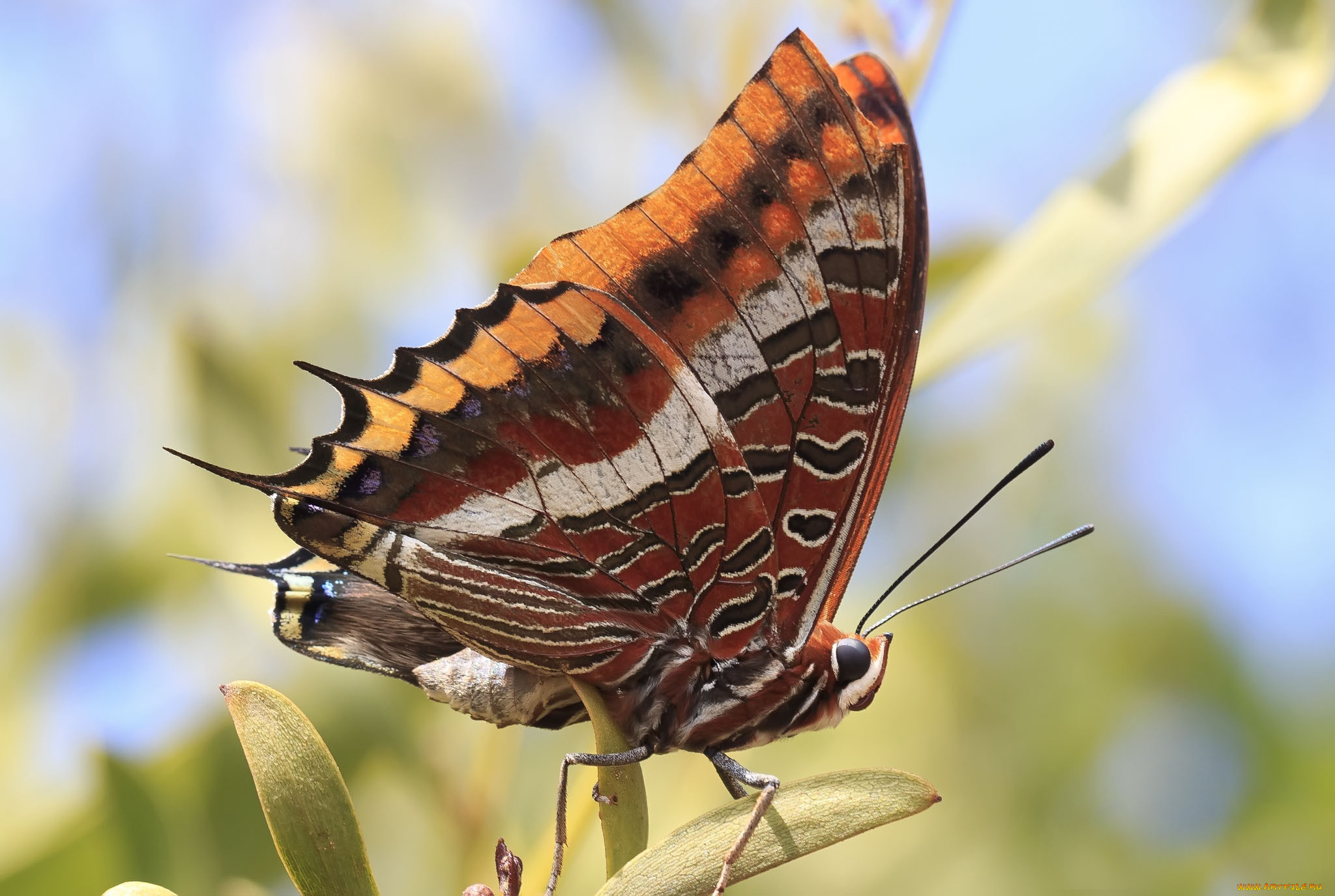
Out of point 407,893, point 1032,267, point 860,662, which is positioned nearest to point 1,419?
point 407,893

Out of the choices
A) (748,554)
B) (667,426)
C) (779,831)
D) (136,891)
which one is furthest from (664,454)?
(136,891)

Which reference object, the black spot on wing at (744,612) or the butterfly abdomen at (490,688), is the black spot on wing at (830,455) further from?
the butterfly abdomen at (490,688)

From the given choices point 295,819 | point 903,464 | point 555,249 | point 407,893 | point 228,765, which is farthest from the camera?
point 903,464

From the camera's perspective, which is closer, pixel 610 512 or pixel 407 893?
pixel 610 512

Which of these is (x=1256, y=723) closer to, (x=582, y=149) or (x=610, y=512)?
(x=610, y=512)

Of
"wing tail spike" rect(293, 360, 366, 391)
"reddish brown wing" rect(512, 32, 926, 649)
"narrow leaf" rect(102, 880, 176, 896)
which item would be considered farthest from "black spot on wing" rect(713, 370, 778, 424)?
"narrow leaf" rect(102, 880, 176, 896)

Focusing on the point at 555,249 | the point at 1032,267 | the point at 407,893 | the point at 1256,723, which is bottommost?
the point at 1256,723
